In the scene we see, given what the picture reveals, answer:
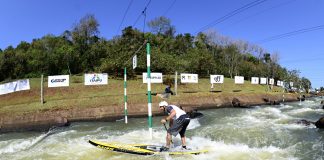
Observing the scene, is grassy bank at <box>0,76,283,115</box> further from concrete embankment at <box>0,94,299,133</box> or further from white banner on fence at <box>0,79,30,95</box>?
white banner on fence at <box>0,79,30,95</box>

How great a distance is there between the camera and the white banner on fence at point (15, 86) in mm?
27297

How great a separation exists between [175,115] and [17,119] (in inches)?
610

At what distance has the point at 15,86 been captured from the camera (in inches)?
1080

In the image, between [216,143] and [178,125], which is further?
[216,143]

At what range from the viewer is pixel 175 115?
38.2ft

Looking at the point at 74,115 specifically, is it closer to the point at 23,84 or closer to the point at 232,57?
the point at 23,84

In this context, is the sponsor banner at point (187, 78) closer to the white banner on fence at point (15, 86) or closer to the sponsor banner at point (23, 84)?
the sponsor banner at point (23, 84)

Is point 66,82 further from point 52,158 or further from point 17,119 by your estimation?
point 52,158

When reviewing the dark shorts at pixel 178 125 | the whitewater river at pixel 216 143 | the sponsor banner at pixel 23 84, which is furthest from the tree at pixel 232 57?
the dark shorts at pixel 178 125

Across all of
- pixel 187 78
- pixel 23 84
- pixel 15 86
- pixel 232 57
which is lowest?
pixel 15 86

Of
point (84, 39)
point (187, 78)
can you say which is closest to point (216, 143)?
point (187, 78)

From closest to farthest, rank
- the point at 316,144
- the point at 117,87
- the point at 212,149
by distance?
1. the point at 212,149
2. the point at 316,144
3. the point at 117,87

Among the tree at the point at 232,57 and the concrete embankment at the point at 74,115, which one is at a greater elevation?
the tree at the point at 232,57

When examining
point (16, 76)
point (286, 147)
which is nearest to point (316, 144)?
point (286, 147)
